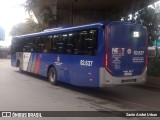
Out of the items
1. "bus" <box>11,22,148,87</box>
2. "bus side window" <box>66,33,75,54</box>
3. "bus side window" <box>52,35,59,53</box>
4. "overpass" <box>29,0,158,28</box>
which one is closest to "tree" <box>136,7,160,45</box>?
"overpass" <box>29,0,158,28</box>

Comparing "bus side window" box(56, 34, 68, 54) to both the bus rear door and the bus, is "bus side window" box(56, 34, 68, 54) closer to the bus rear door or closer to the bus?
the bus

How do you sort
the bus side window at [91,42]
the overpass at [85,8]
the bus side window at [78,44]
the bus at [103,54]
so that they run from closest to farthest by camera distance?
the bus at [103,54] → the bus side window at [91,42] → the bus side window at [78,44] → the overpass at [85,8]

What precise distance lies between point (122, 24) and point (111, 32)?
2.12 feet

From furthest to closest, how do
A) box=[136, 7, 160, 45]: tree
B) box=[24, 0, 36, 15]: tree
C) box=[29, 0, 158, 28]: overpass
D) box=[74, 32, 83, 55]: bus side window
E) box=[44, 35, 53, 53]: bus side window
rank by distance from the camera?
box=[24, 0, 36, 15]: tree → box=[29, 0, 158, 28]: overpass → box=[136, 7, 160, 45]: tree → box=[44, 35, 53, 53]: bus side window → box=[74, 32, 83, 55]: bus side window

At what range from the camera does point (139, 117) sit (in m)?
8.96

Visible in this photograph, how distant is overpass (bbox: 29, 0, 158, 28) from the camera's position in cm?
2881

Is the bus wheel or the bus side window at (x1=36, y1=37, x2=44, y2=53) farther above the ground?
the bus side window at (x1=36, y1=37, x2=44, y2=53)

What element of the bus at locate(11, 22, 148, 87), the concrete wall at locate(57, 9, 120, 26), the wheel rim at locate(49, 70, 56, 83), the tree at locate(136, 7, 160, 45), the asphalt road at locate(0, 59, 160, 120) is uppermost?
the concrete wall at locate(57, 9, 120, 26)

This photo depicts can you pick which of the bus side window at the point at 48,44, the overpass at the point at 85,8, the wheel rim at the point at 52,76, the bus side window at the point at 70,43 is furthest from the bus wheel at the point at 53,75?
the overpass at the point at 85,8

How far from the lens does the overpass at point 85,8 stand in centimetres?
2881

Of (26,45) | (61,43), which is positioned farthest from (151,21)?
(61,43)

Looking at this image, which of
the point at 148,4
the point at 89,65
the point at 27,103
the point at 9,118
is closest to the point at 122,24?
the point at 89,65

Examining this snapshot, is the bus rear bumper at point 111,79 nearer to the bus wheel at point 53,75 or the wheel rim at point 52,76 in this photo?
the bus wheel at point 53,75

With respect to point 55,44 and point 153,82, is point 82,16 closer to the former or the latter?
point 55,44
